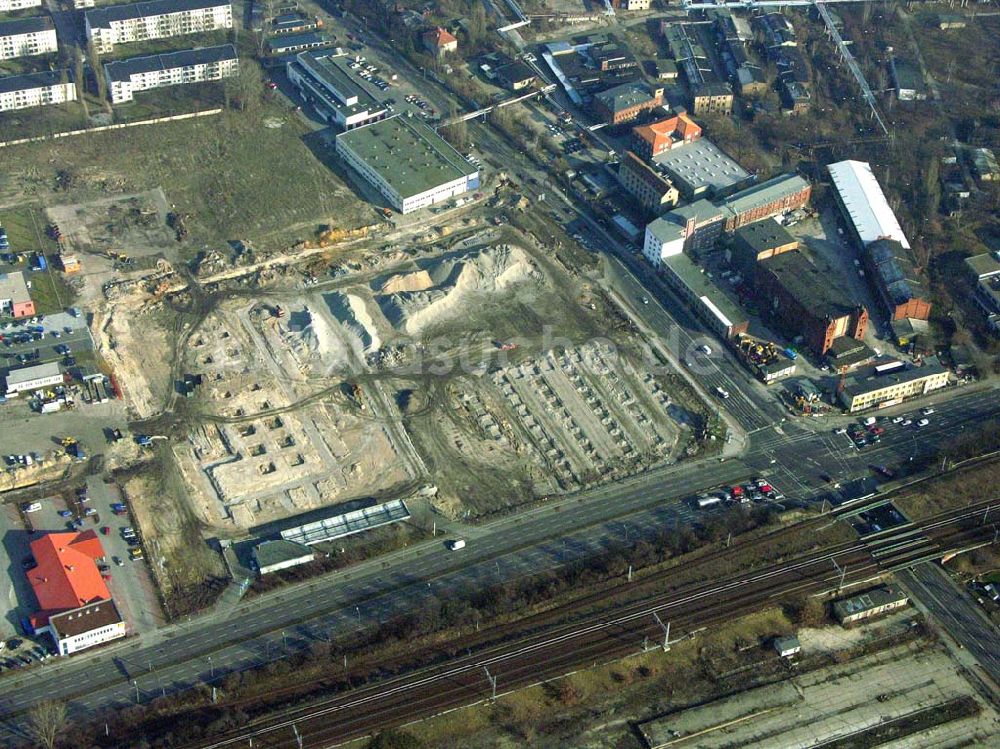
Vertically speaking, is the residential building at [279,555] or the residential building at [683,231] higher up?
the residential building at [683,231]

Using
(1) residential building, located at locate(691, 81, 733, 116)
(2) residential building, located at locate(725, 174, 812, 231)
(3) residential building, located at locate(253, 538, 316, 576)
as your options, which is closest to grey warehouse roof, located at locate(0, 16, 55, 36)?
(1) residential building, located at locate(691, 81, 733, 116)

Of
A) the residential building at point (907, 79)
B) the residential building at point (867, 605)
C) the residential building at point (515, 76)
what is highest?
the residential building at point (515, 76)

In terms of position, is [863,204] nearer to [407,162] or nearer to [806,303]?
[806,303]

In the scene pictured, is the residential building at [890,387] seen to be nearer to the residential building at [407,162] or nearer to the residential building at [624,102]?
the residential building at [407,162]

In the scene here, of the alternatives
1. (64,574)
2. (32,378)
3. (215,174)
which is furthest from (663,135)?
(64,574)

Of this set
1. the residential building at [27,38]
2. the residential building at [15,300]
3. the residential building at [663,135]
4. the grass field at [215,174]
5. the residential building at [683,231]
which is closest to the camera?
the residential building at [15,300]

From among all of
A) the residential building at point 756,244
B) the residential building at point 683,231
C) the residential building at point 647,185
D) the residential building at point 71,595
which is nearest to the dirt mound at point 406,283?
the residential building at point 683,231
